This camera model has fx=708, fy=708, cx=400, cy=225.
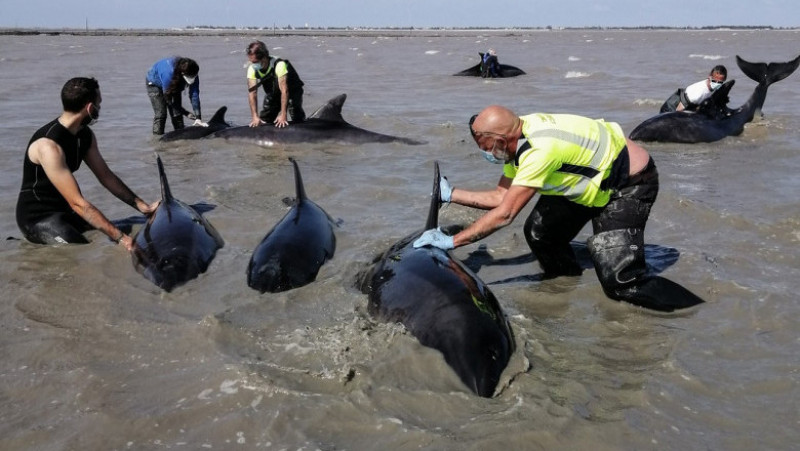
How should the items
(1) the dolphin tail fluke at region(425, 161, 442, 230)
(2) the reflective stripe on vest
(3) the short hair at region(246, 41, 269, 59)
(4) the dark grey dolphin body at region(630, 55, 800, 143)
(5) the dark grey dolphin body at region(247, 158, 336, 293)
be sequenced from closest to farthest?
(2) the reflective stripe on vest < (1) the dolphin tail fluke at region(425, 161, 442, 230) < (5) the dark grey dolphin body at region(247, 158, 336, 293) < (3) the short hair at region(246, 41, 269, 59) < (4) the dark grey dolphin body at region(630, 55, 800, 143)

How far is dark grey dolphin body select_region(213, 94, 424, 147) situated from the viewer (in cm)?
1326

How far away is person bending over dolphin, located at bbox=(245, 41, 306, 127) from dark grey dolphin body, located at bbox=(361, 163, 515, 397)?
26.2 feet

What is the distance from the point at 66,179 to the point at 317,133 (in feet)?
22.4

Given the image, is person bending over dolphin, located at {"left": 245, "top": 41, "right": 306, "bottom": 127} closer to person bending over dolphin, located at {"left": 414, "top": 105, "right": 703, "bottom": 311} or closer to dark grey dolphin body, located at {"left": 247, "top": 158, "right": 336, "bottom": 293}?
dark grey dolphin body, located at {"left": 247, "top": 158, "right": 336, "bottom": 293}

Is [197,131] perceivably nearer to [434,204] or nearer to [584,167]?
[434,204]

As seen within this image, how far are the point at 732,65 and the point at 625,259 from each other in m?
33.0

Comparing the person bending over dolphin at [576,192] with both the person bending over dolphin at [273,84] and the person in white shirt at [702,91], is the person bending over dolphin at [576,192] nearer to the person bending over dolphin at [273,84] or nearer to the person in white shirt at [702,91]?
the person bending over dolphin at [273,84]

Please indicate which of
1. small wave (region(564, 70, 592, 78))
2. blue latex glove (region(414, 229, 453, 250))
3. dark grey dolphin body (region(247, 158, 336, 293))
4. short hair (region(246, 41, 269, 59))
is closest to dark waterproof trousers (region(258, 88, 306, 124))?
short hair (region(246, 41, 269, 59))

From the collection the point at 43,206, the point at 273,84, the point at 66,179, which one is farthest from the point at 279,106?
the point at 66,179

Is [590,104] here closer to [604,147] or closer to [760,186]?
[760,186]

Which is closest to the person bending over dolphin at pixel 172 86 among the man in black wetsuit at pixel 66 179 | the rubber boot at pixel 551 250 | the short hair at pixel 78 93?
the man in black wetsuit at pixel 66 179

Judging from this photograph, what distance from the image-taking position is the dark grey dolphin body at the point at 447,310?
4.39 metres

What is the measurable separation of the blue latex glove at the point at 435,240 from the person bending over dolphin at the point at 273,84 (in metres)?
8.11

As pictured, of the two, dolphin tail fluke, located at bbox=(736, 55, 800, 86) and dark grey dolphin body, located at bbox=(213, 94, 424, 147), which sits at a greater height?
dolphin tail fluke, located at bbox=(736, 55, 800, 86)
